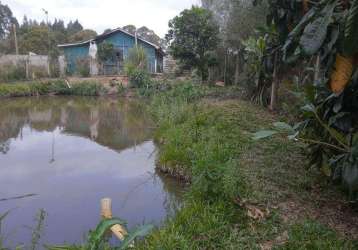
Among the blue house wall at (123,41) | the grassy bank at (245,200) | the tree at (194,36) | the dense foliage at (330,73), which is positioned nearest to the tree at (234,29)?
the tree at (194,36)

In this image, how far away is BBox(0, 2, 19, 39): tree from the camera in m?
39.0

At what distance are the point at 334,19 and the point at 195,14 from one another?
1182 cm

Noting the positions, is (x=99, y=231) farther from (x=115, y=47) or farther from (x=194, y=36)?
(x=115, y=47)

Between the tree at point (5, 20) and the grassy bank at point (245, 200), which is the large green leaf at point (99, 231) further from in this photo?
the tree at point (5, 20)

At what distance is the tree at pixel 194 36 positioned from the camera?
13.2 metres

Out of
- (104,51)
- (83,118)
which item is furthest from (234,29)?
(104,51)

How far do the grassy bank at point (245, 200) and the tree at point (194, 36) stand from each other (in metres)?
8.92

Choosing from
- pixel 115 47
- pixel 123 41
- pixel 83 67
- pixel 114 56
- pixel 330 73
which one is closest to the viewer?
pixel 330 73

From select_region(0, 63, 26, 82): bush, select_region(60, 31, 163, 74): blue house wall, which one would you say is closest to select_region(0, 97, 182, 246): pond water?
select_region(0, 63, 26, 82): bush

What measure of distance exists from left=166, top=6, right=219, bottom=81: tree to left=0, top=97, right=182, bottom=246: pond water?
4.80 meters

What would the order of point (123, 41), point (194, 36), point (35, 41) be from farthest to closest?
point (35, 41), point (123, 41), point (194, 36)

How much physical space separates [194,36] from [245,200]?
37.0ft

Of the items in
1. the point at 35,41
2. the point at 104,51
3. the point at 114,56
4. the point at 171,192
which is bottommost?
the point at 171,192

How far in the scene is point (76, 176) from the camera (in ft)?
16.5
